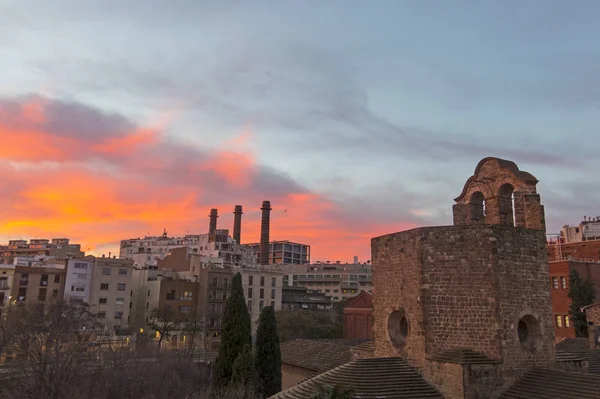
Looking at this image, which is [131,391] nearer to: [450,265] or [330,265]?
[450,265]

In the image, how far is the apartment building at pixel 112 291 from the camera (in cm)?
5416

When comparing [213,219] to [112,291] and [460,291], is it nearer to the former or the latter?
[112,291]

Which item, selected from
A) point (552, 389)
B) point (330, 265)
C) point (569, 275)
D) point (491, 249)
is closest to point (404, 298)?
point (491, 249)

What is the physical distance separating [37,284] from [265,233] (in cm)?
3976

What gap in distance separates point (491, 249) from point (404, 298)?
3.29 meters

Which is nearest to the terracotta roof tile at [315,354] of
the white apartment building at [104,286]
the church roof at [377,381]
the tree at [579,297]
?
the church roof at [377,381]

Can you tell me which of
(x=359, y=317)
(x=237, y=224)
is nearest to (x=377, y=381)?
(x=359, y=317)

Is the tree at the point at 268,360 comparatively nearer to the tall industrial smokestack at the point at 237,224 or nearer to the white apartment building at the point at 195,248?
the white apartment building at the point at 195,248

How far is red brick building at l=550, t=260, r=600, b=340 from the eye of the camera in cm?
4309

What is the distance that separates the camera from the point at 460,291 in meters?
15.1

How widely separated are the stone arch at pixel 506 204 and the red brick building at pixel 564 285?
29.9m

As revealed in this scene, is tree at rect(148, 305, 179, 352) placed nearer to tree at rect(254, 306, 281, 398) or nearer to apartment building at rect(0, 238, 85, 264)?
apartment building at rect(0, 238, 85, 264)

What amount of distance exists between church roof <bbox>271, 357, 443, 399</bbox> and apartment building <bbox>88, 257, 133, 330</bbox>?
44041 mm

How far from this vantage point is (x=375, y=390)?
46.0 feet
